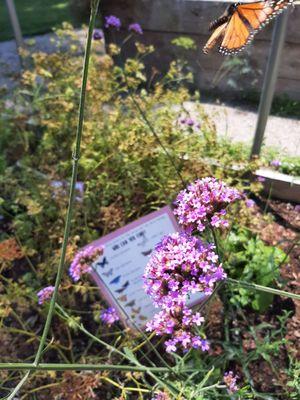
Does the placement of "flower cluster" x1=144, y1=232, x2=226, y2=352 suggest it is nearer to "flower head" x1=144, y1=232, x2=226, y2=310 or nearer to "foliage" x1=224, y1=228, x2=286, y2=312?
"flower head" x1=144, y1=232, x2=226, y2=310

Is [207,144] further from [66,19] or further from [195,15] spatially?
[66,19]

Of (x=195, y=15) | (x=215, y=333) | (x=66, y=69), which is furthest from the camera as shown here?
(x=195, y=15)

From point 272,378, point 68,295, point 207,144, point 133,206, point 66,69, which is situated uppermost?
point 66,69

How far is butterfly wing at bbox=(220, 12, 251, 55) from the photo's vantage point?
1.40 metres

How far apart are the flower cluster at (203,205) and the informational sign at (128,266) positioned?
2.31 feet

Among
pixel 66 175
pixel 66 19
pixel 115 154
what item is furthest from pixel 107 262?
pixel 66 19

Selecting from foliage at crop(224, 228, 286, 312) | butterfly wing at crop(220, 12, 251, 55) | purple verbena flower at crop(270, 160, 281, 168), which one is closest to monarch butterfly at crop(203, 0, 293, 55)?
butterfly wing at crop(220, 12, 251, 55)

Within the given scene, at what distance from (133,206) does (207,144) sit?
534 millimetres

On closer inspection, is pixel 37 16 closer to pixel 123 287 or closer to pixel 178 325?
pixel 123 287

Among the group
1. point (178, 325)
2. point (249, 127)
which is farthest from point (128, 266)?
point (249, 127)

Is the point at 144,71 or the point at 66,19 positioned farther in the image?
the point at 66,19

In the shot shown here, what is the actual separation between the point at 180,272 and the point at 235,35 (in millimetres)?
784

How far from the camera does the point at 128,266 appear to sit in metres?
1.94

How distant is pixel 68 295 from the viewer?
210 centimetres
